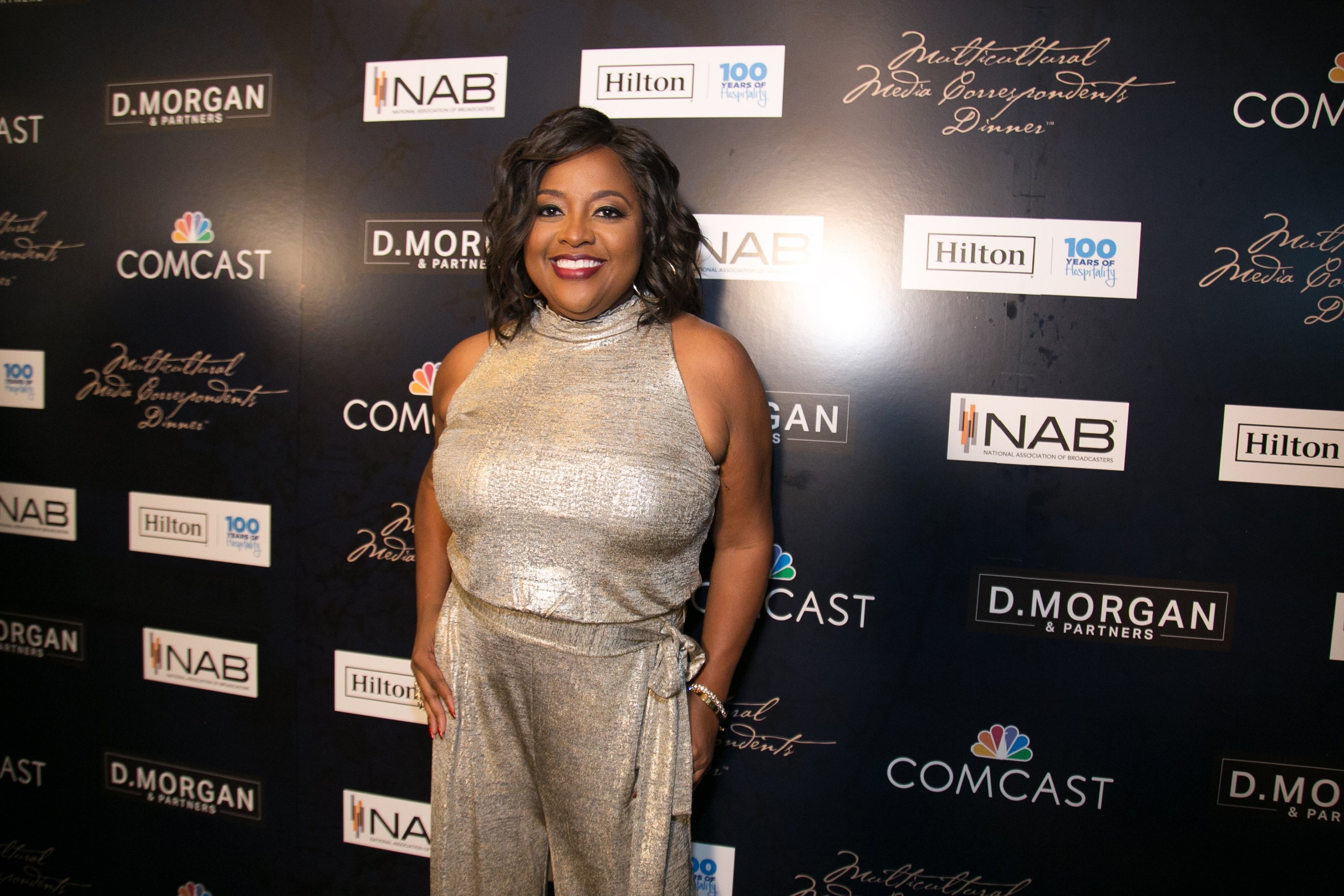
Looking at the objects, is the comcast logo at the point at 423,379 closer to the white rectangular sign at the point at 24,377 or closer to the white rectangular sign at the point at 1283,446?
the white rectangular sign at the point at 24,377

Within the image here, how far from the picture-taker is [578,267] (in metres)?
1.16

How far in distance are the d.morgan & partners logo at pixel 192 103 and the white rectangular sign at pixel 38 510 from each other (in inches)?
41.6

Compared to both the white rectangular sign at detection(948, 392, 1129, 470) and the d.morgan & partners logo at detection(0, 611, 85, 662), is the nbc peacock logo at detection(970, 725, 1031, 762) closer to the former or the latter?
the white rectangular sign at detection(948, 392, 1129, 470)

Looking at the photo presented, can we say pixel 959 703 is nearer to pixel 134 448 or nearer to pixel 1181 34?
pixel 1181 34

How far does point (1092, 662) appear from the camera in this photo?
5.36 feet

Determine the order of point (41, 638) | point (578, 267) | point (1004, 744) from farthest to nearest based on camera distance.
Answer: point (41, 638), point (1004, 744), point (578, 267)

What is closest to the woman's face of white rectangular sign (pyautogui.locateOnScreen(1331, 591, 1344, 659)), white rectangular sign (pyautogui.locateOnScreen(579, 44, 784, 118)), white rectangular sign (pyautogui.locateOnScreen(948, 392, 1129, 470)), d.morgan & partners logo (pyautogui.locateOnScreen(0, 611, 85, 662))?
white rectangular sign (pyautogui.locateOnScreen(579, 44, 784, 118))

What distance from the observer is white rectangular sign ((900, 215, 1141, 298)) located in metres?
1.57

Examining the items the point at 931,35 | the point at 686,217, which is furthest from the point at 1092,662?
the point at 931,35

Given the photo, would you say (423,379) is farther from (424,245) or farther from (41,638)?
(41,638)

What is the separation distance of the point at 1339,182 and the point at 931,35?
0.93 metres

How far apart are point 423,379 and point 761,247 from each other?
907 mm

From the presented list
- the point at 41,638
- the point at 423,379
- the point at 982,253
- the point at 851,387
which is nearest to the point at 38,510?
the point at 41,638

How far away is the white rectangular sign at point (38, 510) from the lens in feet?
6.75
